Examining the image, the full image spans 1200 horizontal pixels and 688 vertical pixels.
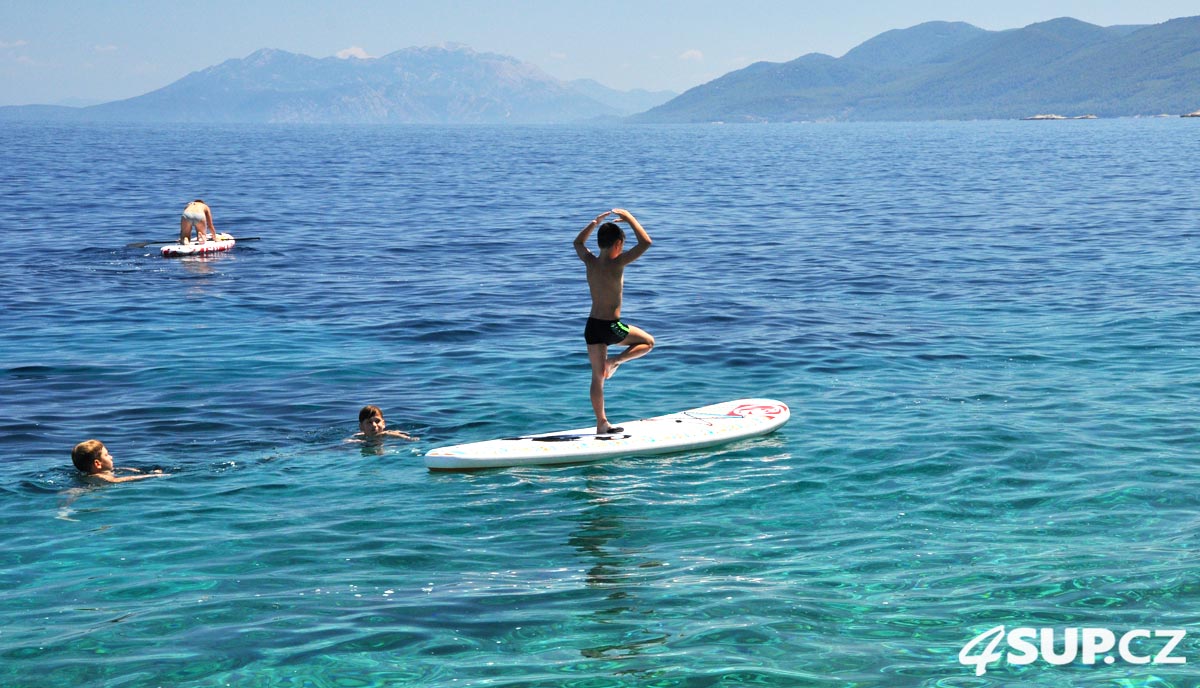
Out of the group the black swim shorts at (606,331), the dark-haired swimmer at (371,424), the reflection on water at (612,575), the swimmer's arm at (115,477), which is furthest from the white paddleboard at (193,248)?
the reflection on water at (612,575)

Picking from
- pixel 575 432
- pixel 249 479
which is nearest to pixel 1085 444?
pixel 575 432

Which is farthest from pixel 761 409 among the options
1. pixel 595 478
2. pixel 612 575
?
pixel 612 575

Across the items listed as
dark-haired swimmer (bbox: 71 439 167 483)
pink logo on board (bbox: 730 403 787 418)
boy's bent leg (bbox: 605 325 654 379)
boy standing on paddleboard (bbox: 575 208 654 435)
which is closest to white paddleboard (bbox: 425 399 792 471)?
pink logo on board (bbox: 730 403 787 418)

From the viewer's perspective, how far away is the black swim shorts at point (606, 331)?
13.1 m

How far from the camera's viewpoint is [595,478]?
12938 mm

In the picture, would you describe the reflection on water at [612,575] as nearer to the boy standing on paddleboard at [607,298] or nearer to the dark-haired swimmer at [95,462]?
the boy standing on paddleboard at [607,298]

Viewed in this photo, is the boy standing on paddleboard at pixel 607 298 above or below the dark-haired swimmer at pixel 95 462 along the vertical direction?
above

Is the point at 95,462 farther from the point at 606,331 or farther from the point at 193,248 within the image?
the point at 193,248

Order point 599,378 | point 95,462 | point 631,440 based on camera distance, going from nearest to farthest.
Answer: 1. point 95,462
2. point 599,378
3. point 631,440

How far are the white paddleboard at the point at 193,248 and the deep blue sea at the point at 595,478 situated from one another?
100cm

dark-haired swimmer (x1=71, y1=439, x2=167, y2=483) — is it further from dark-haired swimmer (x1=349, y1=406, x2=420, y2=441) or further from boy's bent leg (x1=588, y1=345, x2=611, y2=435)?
boy's bent leg (x1=588, y1=345, x2=611, y2=435)

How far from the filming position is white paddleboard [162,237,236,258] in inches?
1287

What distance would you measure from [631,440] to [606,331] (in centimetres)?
142

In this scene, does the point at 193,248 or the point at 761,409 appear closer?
the point at 761,409
